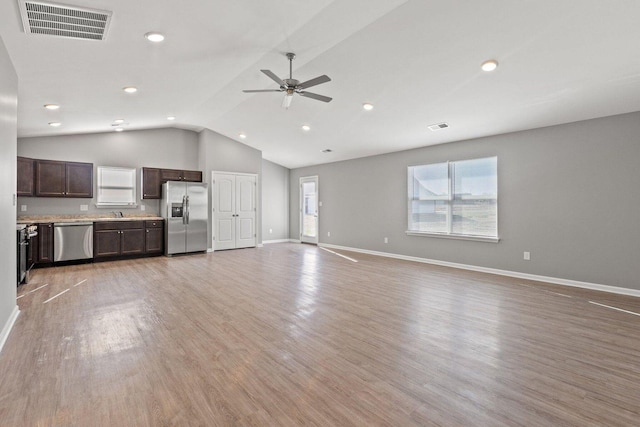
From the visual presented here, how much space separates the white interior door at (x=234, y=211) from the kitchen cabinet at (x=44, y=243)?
3276 mm

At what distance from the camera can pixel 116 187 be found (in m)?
7.24

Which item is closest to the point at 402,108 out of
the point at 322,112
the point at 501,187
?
the point at 322,112

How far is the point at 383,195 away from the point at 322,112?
2711 millimetres

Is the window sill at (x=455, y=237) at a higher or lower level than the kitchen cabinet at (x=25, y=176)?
lower

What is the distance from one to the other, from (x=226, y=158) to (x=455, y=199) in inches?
227

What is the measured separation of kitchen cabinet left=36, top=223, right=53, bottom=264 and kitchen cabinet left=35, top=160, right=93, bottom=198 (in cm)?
77

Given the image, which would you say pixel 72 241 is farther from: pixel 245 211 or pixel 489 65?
pixel 489 65

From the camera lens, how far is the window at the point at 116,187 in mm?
7062

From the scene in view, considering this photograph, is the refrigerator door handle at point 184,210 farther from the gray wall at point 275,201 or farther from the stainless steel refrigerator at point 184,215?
the gray wall at point 275,201

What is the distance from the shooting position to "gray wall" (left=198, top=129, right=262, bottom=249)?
819 cm

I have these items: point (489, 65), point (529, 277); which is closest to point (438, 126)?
point (489, 65)

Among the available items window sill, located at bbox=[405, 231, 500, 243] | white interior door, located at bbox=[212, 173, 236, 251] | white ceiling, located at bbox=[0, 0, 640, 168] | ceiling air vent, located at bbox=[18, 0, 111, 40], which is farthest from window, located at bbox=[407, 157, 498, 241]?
ceiling air vent, located at bbox=[18, 0, 111, 40]

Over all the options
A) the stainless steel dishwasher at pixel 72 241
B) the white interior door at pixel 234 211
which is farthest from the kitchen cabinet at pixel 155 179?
the stainless steel dishwasher at pixel 72 241

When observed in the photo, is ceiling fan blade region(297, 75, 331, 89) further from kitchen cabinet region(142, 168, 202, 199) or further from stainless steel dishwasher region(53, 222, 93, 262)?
stainless steel dishwasher region(53, 222, 93, 262)
